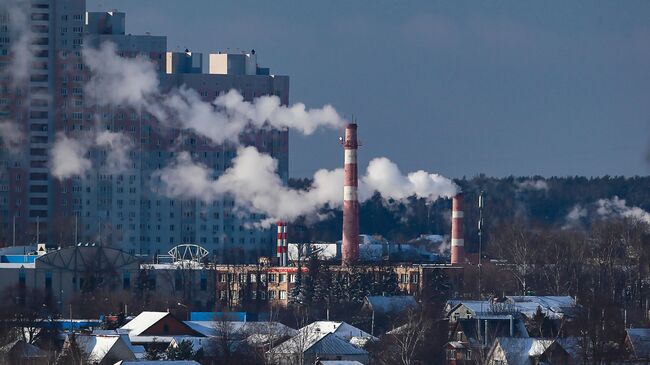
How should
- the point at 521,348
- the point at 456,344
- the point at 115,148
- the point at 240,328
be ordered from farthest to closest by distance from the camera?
the point at 115,148 < the point at 240,328 < the point at 456,344 < the point at 521,348

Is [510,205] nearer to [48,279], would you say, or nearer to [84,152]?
[84,152]

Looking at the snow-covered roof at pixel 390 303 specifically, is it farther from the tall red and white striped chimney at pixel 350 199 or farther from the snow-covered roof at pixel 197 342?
the snow-covered roof at pixel 197 342

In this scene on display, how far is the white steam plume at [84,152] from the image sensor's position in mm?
83000

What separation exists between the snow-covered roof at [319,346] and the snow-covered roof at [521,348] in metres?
3.50

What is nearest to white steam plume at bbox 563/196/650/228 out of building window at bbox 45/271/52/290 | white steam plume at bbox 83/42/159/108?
white steam plume at bbox 83/42/159/108


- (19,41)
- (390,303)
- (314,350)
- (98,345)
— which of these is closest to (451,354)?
(314,350)

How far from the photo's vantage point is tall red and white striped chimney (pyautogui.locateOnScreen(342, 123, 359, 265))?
235 feet

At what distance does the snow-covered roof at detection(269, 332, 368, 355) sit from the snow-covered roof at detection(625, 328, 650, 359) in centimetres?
572

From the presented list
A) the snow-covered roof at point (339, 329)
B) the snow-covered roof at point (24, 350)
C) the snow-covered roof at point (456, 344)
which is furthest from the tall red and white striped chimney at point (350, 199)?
the snow-covered roof at point (24, 350)

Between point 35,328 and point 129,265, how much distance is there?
2222cm

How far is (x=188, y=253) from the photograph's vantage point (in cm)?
7875

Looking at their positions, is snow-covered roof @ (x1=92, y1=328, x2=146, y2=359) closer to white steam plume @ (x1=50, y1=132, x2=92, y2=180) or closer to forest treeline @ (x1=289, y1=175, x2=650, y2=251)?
white steam plume @ (x1=50, y1=132, x2=92, y2=180)

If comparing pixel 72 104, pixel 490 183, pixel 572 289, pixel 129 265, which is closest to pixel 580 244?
pixel 572 289

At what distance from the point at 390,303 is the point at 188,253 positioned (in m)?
20.4
